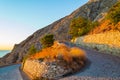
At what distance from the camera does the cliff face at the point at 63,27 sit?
438 feet

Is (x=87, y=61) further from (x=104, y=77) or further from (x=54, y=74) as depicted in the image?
(x=104, y=77)

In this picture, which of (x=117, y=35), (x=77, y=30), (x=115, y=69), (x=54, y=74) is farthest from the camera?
(x=77, y=30)

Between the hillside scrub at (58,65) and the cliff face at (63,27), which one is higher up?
the cliff face at (63,27)

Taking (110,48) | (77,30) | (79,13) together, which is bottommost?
(110,48)

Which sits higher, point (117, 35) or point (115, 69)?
point (117, 35)

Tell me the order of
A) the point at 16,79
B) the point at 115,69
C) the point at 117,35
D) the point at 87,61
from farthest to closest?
the point at 16,79, the point at 117,35, the point at 87,61, the point at 115,69

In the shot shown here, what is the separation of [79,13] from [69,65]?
436 ft

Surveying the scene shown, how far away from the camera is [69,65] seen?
78.1 feet

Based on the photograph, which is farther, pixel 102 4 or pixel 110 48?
pixel 102 4

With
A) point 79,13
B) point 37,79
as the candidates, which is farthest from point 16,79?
point 79,13

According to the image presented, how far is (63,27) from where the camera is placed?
477 feet

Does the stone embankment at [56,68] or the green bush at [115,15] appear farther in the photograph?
the green bush at [115,15]

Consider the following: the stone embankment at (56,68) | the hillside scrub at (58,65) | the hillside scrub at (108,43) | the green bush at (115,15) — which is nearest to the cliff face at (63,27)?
the green bush at (115,15)

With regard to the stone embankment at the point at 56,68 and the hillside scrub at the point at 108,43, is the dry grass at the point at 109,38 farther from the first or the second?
the stone embankment at the point at 56,68
